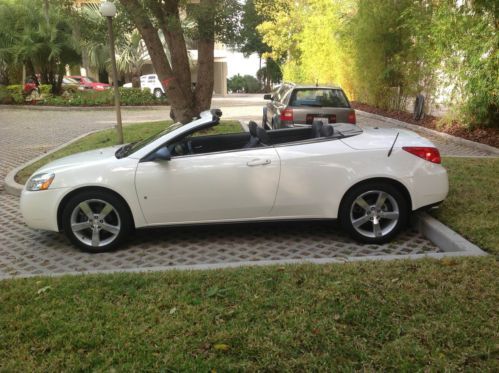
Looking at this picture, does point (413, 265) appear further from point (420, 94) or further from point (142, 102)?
point (142, 102)

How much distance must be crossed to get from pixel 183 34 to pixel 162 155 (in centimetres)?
710

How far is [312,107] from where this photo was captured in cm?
972

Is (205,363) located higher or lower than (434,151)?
lower

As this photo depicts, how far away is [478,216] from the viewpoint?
16.1ft

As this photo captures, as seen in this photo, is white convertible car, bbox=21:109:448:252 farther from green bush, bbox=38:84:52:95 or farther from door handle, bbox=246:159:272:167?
green bush, bbox=38:84:52:95

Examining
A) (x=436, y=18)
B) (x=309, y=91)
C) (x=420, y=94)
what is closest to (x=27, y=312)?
(x=309, y=91)

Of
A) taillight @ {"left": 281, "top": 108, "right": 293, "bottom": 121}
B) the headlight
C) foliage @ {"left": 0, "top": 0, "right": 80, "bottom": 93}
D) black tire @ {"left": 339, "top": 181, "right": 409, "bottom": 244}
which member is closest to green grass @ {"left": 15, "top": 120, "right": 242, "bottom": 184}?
taillight @ {"left": 281, "top": 108, "right": 293, "bottom": 121}

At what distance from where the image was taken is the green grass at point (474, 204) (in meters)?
4.47

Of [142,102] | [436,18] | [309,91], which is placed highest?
[436,18]

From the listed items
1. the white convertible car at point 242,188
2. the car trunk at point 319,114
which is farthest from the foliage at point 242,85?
the white convertible car at point 242,188

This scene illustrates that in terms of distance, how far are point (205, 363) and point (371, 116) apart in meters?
15.5

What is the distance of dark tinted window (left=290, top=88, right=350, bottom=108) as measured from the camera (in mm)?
9836

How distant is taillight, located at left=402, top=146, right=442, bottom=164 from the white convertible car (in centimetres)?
1

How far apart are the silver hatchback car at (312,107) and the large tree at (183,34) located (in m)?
1.92
